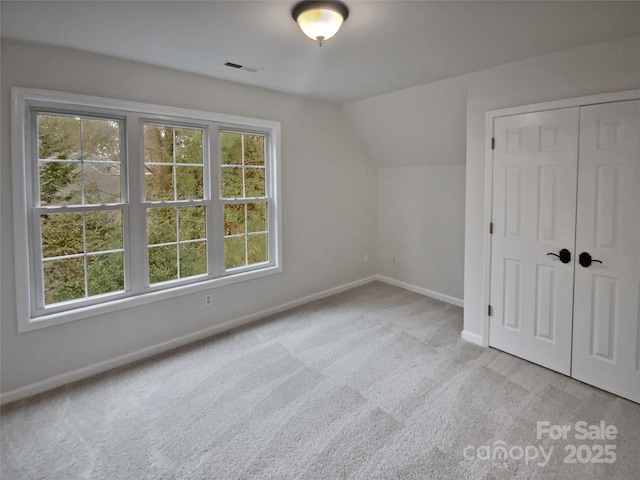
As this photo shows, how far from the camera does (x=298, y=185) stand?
4.19 metres

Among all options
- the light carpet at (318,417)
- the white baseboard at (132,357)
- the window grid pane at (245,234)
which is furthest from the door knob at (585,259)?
the window grid pane at (245,234)

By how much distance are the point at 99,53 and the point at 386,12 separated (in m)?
2.22

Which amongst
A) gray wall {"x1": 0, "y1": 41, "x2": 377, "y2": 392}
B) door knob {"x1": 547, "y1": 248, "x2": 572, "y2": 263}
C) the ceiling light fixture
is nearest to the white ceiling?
the ceiling light fixture

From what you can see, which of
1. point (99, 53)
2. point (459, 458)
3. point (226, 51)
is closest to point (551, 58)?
point (226, 51)

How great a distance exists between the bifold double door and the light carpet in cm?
23

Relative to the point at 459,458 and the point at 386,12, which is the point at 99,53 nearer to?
the point at 386,12

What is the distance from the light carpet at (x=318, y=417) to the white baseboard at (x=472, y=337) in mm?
135

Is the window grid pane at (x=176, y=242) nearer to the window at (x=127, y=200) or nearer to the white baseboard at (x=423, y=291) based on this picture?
the window at (x=127, y=200)

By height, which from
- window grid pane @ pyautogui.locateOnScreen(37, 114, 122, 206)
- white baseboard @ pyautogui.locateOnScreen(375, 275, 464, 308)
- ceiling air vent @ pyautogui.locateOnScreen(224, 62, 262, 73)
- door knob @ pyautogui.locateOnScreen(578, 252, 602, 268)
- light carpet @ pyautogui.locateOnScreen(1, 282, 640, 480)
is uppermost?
ceiling air vent @ pyautogui.locateOnScreen(224, 62, 262, 73)

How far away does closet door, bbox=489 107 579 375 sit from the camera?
2670 mm

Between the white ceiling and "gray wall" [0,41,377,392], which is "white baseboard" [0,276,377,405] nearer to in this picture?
"gray wall" [0,41,377,392]

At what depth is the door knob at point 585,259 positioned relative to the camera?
2.56 m

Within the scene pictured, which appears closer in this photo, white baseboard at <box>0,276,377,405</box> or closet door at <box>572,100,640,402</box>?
closet door at <box>572,100,640,402</box>

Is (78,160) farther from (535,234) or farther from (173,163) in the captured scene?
(535,234)
